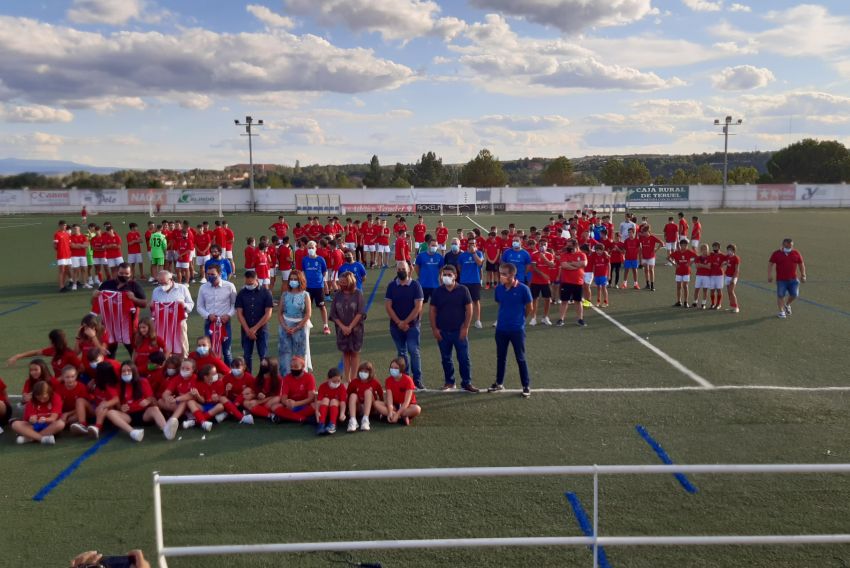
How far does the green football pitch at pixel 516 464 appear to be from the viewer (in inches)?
208

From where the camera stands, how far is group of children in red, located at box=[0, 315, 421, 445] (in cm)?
761

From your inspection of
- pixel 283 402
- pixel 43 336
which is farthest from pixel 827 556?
pixel 43 336

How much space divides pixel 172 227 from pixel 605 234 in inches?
524

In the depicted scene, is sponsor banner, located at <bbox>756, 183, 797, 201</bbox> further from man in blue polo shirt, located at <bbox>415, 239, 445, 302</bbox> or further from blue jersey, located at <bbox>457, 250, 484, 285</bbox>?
man in blue polo shirt, located at <bbox>415, 239, 445, 302</bbox>

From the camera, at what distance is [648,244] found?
17.5 m

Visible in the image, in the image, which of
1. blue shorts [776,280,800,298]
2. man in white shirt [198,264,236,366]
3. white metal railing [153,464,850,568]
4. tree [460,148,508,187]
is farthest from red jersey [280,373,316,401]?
tree [460,148,508,187]

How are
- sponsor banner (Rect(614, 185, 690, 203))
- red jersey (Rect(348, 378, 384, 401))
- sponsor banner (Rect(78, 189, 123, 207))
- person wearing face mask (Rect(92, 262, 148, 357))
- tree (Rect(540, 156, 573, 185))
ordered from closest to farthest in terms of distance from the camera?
red jersey (Rect(348, 378, 384, 401))
person wearing face mask (Rect(92, 262, 148, 357))
sponsor banner (Rect(78, 189, 123, 207))
sponsor banner (Rect(614, 185, 690, 203))
tree (Rect(540, 156, 573, 185))

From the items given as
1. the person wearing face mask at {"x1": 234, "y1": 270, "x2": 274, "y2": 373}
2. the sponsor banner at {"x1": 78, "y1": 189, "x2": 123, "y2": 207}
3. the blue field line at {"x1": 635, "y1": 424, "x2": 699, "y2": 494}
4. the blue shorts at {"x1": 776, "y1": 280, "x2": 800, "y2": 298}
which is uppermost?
the sponsor banner at {"x1": 78, "y1": 189, "x2": 123, "y2": 207}

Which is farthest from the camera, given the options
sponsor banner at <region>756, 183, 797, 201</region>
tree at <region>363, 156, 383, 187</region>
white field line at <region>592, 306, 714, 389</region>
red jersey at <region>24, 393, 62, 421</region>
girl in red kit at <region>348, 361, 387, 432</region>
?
tree at <region>363, 156, 383, 187</region>

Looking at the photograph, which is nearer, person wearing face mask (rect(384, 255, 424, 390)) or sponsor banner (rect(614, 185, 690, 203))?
person wearing face mask (rect(384, 255, 424, 390))

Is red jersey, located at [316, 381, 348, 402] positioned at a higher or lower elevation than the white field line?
higher

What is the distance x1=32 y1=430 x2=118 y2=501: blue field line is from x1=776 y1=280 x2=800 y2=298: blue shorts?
43.0ft

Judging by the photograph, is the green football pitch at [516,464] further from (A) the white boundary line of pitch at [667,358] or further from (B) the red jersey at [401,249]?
(B) the red jersey at [401,249]

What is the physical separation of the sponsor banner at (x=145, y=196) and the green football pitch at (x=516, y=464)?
148 feet
